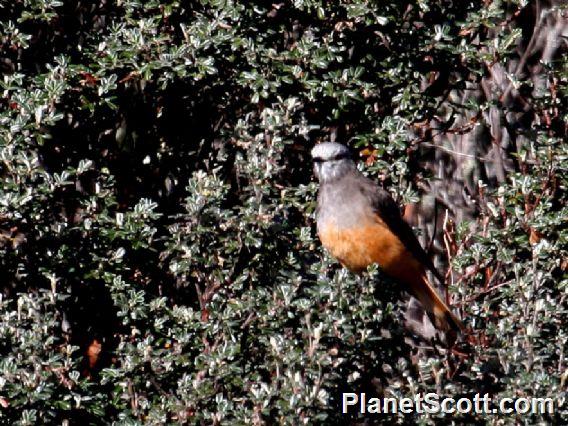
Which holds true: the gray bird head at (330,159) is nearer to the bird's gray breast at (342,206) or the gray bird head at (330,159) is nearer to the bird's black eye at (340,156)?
the bird's black eye at (340,156)

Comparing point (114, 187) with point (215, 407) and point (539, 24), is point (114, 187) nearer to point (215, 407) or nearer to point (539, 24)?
point (215, 407)

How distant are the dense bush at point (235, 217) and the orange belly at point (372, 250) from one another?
0.97ft

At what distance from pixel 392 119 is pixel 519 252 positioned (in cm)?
94

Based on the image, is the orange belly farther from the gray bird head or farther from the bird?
the gray bird head

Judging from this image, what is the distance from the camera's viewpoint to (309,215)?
6051 mm

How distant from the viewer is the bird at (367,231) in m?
6.36

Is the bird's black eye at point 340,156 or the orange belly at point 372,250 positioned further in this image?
the orange belly at point 372,250

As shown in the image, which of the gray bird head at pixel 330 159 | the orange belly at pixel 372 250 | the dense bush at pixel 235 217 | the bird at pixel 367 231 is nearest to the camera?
the dense bush at pixel 235 217

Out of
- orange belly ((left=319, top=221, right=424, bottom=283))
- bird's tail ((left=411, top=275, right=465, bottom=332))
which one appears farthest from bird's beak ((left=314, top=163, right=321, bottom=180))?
bird's tail ((left=411, top=275, right=465, bottom=332))

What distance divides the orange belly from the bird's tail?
0.06 metres

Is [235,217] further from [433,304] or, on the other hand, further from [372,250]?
[433,304]

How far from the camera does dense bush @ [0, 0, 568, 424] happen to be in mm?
5047

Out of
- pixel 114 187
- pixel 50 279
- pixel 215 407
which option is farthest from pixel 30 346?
pixel 114 187

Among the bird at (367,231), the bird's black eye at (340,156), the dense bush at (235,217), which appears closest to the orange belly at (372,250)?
the bird at (367,231)
